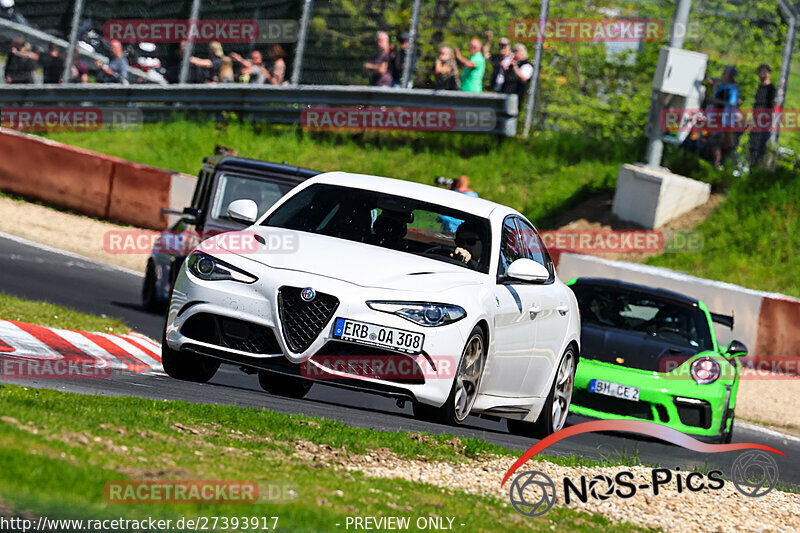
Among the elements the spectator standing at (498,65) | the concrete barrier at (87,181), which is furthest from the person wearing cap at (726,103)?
the concrete barrier at (87,181)

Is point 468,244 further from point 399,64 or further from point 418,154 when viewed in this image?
point 418,154

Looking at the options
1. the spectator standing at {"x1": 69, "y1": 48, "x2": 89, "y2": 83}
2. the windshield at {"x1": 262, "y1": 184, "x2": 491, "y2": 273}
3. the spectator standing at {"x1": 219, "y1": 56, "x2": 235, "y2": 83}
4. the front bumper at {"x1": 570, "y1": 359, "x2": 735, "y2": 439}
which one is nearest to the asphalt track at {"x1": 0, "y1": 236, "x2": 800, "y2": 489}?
the front bumper at {"x1": 570, "y1": 359, "x2": 735, "y2": 439}

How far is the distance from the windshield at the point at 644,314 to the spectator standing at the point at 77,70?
1559cm

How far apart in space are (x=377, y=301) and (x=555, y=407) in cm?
274

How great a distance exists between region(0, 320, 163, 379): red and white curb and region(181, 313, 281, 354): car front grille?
1528mm

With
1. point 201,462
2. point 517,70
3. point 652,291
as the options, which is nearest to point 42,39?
point 517,70

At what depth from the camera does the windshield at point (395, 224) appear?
29.5 ft

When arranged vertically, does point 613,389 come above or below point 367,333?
below

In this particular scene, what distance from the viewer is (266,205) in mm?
14031

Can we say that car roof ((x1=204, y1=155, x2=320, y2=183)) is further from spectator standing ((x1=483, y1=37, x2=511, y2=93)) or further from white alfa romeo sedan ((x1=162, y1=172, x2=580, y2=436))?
spectator standing ((x1=483, y1=37, x2=511, y2=93))

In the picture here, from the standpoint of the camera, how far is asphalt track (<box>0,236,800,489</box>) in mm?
10070

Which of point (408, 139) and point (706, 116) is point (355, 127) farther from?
point (706, 116)

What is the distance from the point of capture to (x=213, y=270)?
8375mm

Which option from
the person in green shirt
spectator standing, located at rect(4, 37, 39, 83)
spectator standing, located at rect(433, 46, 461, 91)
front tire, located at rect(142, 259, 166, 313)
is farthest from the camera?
spectator standing, located at rect(4, 37, 39, 83)
